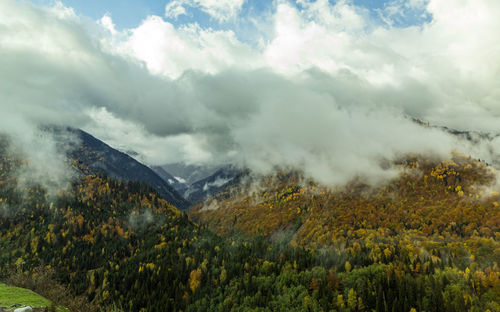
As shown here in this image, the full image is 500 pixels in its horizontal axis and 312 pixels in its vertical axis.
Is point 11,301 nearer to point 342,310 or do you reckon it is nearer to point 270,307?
point 270,307

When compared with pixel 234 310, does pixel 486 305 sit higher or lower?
higher

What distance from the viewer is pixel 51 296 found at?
197625mm

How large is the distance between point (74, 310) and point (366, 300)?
204m

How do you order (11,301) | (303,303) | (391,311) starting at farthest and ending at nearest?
(303,303), (391,311), (11,301)

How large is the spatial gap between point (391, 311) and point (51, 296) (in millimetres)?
241727

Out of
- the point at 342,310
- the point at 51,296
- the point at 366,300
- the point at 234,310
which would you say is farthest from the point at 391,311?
the point at 51,296

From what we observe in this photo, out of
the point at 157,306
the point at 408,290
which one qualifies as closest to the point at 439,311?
the point at 408,290

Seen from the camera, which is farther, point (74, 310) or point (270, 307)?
point (270, 307)

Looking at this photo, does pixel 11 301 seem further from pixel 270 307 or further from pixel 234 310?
pixel 270 307

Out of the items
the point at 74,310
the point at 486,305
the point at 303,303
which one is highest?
the point at 486,305

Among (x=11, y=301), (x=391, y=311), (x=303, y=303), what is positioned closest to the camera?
(x=11, y=301)

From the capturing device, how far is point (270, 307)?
198125 mm

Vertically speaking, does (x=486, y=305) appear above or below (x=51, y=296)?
above

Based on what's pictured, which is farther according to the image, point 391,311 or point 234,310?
point 234,310
